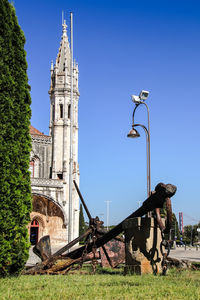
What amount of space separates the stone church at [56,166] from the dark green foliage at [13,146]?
87.9 feet

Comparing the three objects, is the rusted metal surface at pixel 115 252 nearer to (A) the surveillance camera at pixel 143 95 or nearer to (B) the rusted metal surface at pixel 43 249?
(B) the rusted metal surface at pixel 43 249

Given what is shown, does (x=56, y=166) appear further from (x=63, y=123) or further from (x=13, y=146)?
(x=13, y=146)

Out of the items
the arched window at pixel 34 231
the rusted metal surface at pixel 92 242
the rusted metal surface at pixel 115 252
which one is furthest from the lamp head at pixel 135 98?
the arched window at pixel 34 231

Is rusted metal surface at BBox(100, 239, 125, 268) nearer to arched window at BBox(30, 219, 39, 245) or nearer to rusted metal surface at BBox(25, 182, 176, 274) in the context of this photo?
rusted metal surface at BBox(25, 182, 176, 274)

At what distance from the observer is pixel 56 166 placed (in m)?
38.4

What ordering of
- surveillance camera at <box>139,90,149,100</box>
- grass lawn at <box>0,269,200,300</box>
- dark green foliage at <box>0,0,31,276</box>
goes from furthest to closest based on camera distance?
surveillance camera at <box>139,90,149,100</box>, dark green foliage at <box>0,0,31,276</box>, grass lawn at <box>0,269,200,300</box>

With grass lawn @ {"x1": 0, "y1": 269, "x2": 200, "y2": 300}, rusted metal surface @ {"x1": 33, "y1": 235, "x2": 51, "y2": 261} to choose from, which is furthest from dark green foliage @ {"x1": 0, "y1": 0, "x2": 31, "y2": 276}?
grass lawn @ {"x1": 0, "y1": 269, "x2": 200, "y2": 300}

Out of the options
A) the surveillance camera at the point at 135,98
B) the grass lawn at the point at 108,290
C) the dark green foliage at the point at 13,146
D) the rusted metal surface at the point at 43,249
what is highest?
the surveillance camera at the point at 135,98

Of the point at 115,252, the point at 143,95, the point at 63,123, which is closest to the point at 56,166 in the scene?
the point at 63,123

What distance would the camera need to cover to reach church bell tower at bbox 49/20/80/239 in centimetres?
3812

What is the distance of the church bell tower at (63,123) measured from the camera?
38.1m

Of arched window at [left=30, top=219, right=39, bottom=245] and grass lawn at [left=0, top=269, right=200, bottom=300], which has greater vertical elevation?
grass lawn at [left=0, top=269, right=200, bottom=300]

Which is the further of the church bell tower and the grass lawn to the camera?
the church bell tower

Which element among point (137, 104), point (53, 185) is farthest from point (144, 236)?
point (53, 185)
